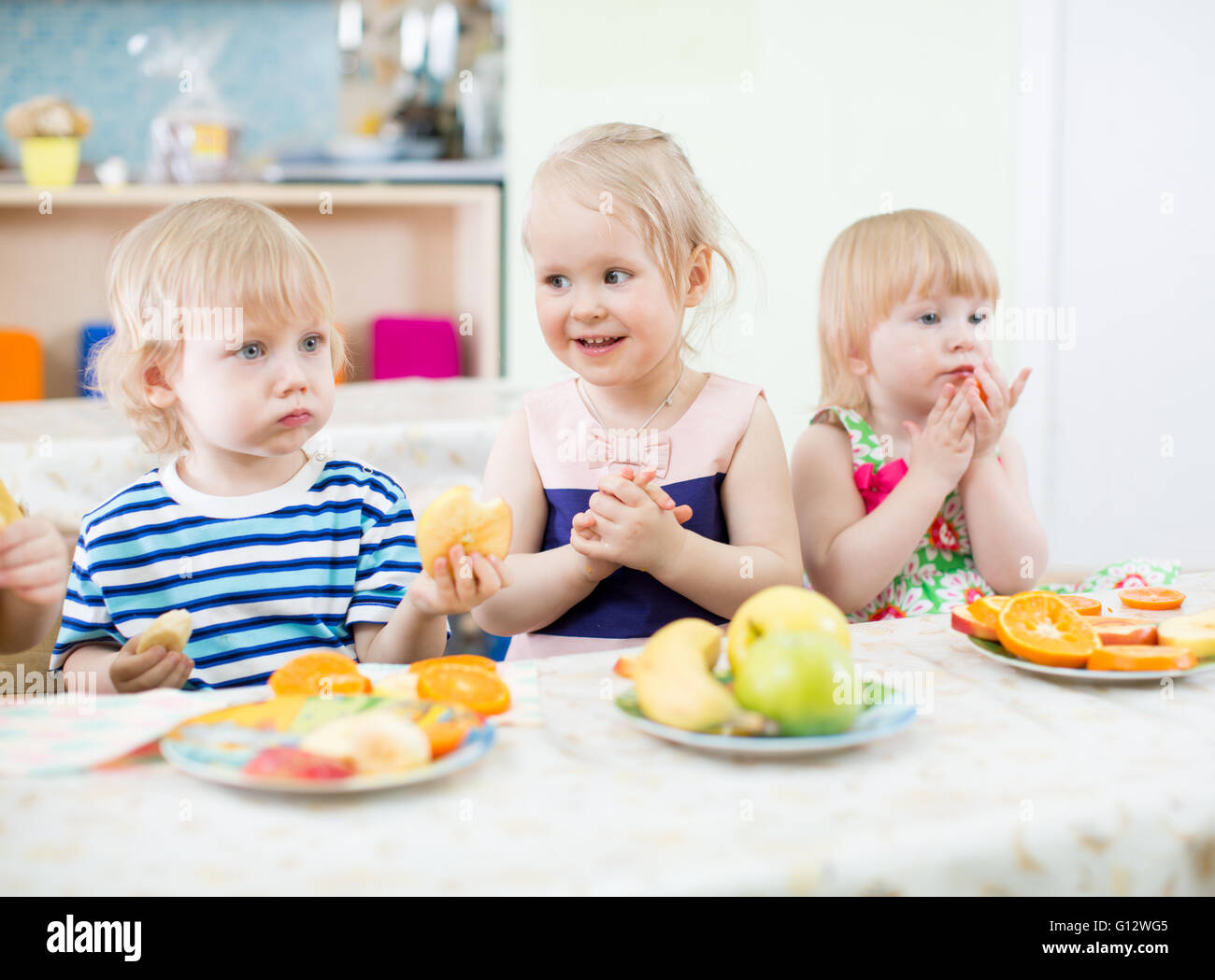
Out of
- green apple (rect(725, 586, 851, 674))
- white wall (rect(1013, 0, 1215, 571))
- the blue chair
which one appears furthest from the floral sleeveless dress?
the blue chair

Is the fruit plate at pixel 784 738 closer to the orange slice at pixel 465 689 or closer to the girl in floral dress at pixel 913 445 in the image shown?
the orange slice at pixel 465 689

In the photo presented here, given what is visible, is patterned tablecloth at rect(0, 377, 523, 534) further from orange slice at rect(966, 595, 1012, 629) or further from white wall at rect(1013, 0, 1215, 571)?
white wall at rect(1013, 0, 1215, 571)

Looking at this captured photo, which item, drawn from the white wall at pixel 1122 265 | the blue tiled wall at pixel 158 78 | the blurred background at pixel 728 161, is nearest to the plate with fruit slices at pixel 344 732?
the blurred background at pixel 728 161

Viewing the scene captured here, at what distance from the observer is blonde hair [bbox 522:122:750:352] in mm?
1107

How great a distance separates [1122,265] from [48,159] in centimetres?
294

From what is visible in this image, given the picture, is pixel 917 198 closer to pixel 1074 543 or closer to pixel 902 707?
pixel 1074 543

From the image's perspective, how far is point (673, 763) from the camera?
0.64 meters

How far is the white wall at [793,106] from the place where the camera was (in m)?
3.21

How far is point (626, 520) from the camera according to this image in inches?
38.3

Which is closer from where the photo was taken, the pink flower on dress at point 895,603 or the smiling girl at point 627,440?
the smiling girl at point 627,440

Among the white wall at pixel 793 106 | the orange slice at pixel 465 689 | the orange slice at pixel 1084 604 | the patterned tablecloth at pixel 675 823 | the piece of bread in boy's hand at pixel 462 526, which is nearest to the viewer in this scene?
the patterned tablecloth at pixel 675 823

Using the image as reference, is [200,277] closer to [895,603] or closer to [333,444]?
[333,444]

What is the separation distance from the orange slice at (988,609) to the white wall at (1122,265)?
98.6 inches
